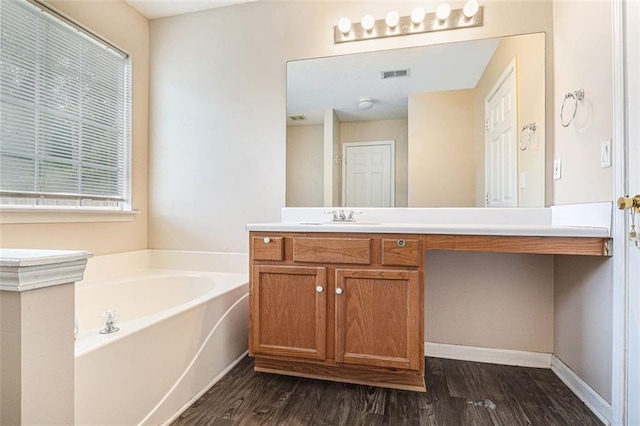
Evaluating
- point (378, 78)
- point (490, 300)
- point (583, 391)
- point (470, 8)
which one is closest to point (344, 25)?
point (378, 78)

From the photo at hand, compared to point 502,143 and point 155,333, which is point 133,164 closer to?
point 155,333

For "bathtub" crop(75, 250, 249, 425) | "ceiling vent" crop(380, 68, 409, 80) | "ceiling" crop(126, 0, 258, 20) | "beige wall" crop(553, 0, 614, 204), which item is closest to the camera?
"bathtub" crop(75, 250, 249, 425)

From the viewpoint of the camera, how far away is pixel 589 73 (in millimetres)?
1555

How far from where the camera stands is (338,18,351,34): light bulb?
7.16 feet

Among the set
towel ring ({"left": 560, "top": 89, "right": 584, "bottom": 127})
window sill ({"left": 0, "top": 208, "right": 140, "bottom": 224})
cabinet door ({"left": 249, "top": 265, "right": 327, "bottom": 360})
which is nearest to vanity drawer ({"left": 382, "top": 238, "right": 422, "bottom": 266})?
cabinet door ({"left": 249, "top": 265, "right": 327, "bottom": 360})

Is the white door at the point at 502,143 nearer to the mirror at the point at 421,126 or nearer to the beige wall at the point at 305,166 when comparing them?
the mirror at the point at 421,126

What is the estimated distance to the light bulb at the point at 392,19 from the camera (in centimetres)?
211

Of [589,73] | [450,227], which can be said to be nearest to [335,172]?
[450,227]

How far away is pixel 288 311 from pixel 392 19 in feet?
6.38

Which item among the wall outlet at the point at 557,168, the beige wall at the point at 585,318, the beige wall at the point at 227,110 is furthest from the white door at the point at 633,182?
the beige wall at the point at 227,110

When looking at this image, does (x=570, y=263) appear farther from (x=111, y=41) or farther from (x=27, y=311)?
(x=111, y=41)

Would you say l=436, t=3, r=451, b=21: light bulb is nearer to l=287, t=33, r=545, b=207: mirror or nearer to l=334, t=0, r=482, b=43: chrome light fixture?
l=334, t=0, r=482, b=43: chrome light fixture

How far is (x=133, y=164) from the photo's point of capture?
2.55 metres

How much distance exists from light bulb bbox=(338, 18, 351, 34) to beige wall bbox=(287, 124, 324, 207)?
2.15ft
